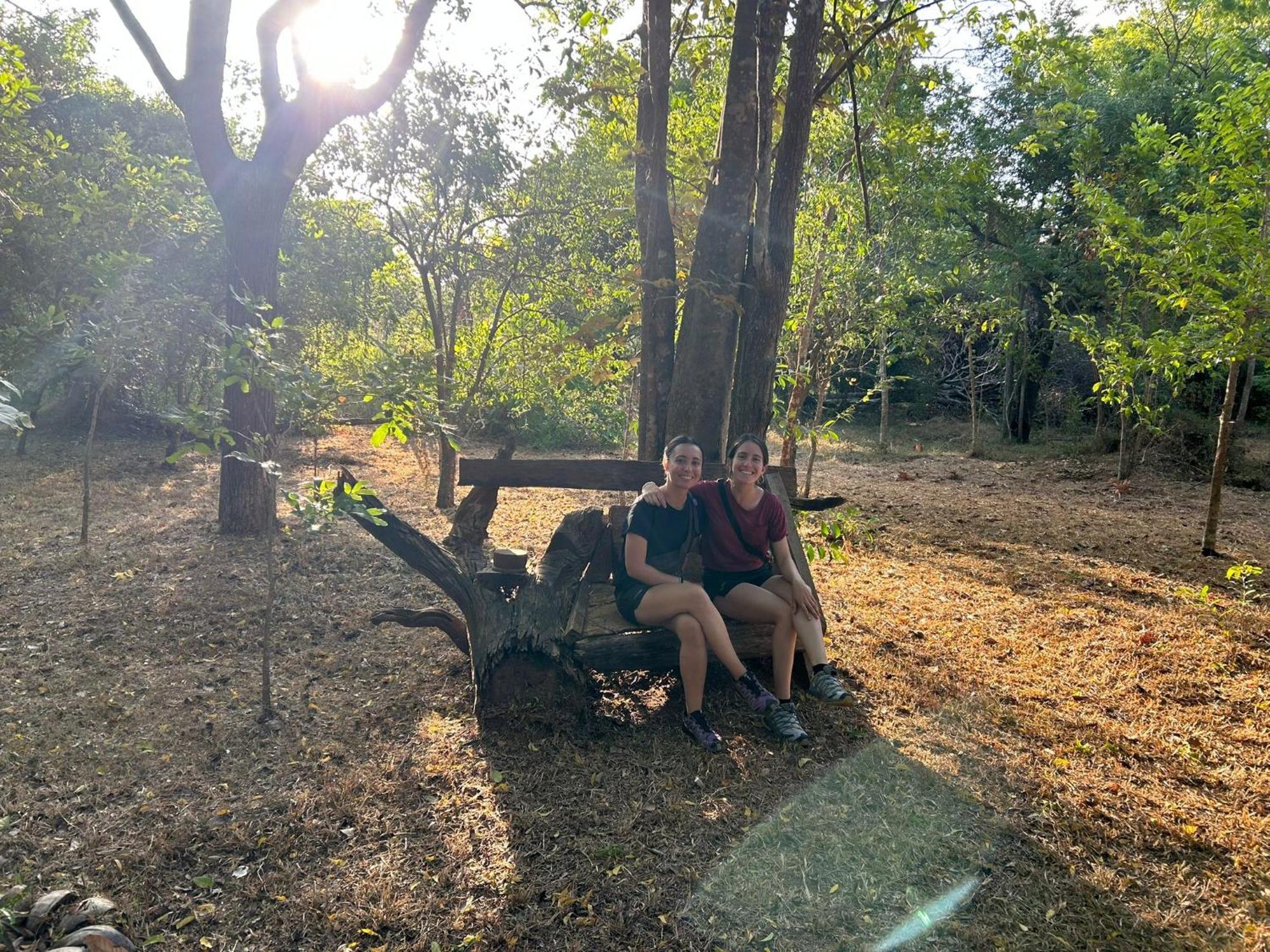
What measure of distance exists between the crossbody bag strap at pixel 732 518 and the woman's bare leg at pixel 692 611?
0.41 metres

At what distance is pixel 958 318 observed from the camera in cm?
1247

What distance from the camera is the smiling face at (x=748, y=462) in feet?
11.8

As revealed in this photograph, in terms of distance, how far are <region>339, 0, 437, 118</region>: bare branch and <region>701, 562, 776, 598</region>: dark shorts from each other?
4902mm

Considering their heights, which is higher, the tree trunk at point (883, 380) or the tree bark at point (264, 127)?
the tree bark at point (264, 127)

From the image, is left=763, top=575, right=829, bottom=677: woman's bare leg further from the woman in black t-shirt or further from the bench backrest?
the bench backrest

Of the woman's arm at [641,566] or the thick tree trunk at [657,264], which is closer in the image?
the woman's arm at [641,566]

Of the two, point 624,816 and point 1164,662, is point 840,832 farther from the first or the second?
point 1164,662

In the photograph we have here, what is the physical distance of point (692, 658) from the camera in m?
3.36

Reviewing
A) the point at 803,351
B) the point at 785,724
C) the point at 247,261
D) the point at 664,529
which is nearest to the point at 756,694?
the point at 785,724

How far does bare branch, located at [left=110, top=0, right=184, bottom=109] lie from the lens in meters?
5.48

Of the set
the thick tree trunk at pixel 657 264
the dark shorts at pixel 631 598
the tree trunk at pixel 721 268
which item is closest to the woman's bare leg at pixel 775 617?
the dark shorts at pixel 631 598

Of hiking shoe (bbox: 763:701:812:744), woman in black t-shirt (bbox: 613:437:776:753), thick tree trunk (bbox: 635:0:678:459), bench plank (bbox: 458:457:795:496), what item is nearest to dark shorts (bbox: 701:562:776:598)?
woman in black t-shirt (bbox: 613:437:776:753)

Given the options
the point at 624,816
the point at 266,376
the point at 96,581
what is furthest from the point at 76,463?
the point at 624,816

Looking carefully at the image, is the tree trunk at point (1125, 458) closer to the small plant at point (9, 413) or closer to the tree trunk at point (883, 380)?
the tree trunk at point (883, 380)
